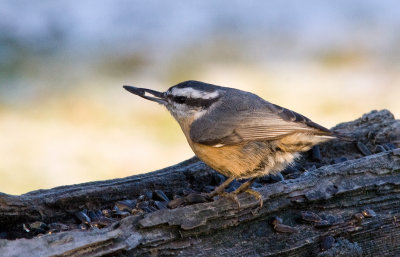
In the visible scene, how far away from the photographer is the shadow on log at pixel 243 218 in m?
3.76

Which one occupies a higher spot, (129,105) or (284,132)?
(129,105)

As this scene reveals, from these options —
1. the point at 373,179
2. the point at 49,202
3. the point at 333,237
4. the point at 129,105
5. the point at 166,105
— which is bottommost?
the point at 333,237

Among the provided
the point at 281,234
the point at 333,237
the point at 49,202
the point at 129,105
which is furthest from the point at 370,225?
Answer: the point at 129,105

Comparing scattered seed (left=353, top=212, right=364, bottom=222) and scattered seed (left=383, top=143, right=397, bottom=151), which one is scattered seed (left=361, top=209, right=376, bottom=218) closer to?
scattered seed (left=353, top=212, right=364, bottom=222)

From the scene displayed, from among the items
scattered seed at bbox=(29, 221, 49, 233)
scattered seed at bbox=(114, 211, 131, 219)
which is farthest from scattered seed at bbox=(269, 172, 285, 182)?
scattered seed at bbox=(29, 221, 49, 233)

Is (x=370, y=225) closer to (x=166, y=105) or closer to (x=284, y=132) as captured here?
(x=284, y=132)

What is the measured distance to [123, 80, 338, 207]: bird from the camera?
4570 millimetres

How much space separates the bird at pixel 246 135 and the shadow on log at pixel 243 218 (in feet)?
0.75

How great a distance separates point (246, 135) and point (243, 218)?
0.70 meters

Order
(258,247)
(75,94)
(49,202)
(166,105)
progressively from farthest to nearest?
1. (75,94)
2. (166,105)
3. (49,202)
4. (258,247)

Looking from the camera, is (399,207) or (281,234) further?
(399,207)

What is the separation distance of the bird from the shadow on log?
23cm

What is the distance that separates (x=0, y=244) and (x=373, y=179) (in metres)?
2.52

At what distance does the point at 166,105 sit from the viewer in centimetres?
504
